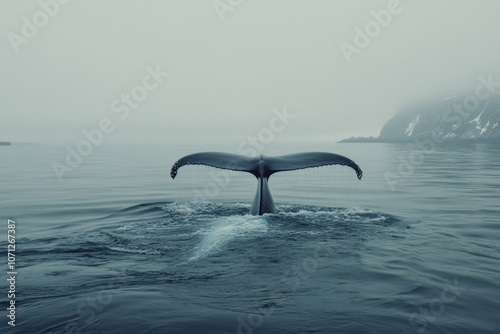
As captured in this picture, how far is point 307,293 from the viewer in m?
5.18

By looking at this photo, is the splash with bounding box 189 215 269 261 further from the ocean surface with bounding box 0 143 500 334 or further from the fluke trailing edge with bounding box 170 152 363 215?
the fluke trailing edge with bounding box 170 152 363 215

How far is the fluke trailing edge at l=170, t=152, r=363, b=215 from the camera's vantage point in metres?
9.51

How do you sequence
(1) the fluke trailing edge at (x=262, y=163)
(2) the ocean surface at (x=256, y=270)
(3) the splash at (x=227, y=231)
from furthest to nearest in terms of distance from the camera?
(1) the fluke trailing edge at (x=262, y=163)
(3) the splash at (x=227, y=231)
(2) the ocean surface at (x=256, y=270)

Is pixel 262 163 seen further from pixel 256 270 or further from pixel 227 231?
pixel 256 270

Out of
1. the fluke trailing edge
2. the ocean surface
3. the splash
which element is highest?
the fluke trailing edge

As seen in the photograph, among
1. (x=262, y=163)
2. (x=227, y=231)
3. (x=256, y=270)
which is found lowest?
(x=256, y=270)

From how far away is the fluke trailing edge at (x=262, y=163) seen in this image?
951cm

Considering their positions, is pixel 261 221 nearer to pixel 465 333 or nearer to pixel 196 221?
pixel 196 221

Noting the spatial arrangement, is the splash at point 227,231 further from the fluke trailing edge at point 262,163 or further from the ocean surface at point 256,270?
the fluke trailing edge at point 262,163

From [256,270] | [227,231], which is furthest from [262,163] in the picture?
[256,270]

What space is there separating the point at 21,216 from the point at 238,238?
7.36 meters

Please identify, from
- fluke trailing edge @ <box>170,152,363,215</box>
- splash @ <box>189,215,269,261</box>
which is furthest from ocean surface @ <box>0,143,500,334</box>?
fluke trailing edge @ <box>170,152,363,215</box>

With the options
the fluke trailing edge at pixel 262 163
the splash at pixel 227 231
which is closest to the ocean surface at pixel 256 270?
the splash at pixel 227 231

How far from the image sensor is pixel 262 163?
33.2ft
